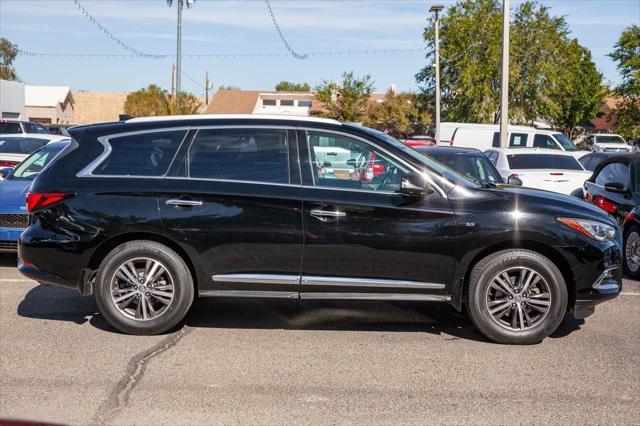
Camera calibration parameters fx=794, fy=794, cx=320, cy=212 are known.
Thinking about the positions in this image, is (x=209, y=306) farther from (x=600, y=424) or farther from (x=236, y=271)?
(x=600, y=424)

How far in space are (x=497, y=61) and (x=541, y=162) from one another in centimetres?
3274

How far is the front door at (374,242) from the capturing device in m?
6.52

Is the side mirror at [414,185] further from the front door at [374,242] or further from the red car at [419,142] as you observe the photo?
the red car at [419,142]

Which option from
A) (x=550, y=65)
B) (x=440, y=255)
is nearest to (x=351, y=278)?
(x=440, y=255)

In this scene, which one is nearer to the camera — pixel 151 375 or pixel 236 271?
pixel 151 375

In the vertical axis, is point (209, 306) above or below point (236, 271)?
below

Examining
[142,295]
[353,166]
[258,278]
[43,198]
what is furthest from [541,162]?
[43,198]

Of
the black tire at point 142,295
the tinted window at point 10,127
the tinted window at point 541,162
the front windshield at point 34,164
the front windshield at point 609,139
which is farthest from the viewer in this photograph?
the front windshield at point 609,139

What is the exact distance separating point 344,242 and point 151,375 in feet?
6.19

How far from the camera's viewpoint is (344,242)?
6531mm

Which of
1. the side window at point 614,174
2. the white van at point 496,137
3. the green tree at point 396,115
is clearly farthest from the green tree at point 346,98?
the side window at point 614,174

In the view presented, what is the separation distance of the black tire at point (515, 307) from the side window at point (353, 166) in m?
1.02

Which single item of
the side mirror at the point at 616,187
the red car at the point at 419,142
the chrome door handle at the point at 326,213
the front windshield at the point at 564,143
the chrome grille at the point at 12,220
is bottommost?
the chrome grille at the point at 12,220

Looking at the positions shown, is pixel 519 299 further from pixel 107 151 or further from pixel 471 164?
pixel 471 164
